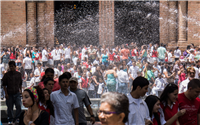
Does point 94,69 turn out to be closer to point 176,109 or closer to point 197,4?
point 176,109

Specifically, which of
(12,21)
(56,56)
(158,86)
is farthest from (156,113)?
(12,21)

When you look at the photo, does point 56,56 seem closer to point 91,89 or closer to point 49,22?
point 91,89

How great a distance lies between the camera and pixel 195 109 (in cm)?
428

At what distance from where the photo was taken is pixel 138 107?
371 centimetres

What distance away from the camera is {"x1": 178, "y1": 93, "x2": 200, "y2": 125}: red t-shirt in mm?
4262

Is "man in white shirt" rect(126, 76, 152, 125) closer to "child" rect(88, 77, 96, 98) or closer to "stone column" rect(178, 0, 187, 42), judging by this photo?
"child" rect(88, 77, 96, 98)

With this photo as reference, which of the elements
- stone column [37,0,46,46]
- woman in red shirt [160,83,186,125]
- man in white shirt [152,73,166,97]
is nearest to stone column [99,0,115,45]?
stone column [37,0,46,46]

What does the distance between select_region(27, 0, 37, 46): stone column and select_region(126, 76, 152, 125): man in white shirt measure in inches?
709

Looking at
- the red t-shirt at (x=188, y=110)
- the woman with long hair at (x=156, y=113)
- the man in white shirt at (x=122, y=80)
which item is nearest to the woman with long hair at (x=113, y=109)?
the woman with long hair at (x=156, y=113)

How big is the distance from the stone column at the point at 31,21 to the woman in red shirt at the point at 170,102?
17803 millimetres

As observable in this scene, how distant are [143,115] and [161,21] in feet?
58.5

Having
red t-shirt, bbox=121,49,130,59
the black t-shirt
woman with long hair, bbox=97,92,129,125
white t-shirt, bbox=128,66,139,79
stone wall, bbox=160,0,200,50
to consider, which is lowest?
white t-shirt, bbox=128,66,139,79

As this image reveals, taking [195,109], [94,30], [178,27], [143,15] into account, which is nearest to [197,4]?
[178,27]

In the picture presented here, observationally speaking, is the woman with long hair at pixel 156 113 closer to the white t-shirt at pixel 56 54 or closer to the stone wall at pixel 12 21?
the white t-shirt at pixel 56 54
